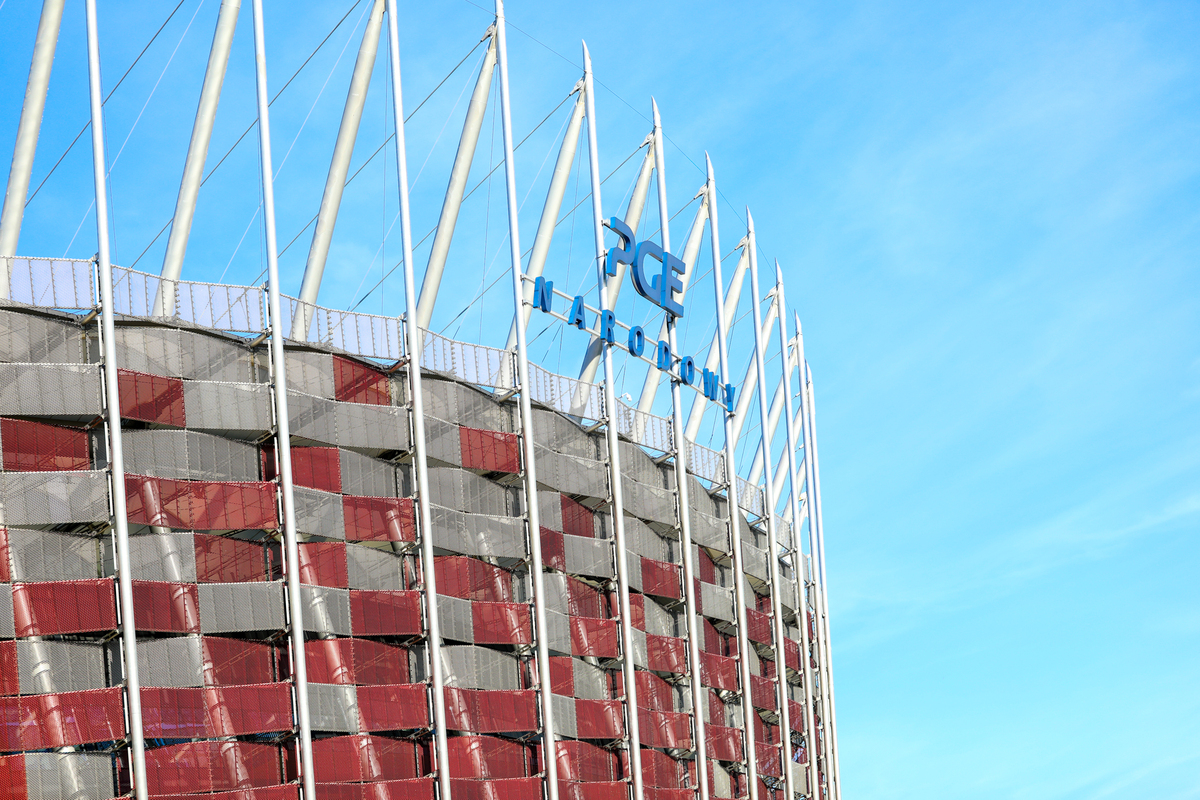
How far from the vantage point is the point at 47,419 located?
40562 mm

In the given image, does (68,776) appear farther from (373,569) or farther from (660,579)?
(660,579)

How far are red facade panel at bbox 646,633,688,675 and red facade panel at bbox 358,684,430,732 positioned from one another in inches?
548

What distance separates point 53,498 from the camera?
130 feet

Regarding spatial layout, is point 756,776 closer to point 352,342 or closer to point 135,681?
point 352,342

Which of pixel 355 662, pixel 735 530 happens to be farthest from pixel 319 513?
pixel 735 530

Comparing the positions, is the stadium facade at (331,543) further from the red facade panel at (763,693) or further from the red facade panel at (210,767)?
the red facade panel at (763,693)

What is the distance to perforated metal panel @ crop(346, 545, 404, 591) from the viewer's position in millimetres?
45438

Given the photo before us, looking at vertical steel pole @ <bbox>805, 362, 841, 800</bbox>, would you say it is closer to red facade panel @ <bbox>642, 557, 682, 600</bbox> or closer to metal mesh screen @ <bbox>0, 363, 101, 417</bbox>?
red facade panel @ <bbox>642, 557, 682, 600</bbox>

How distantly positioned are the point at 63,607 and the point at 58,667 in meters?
1.53

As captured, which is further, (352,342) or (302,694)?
(352,342)

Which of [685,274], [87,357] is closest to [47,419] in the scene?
[87,357]

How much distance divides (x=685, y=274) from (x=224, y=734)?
32.6 metres

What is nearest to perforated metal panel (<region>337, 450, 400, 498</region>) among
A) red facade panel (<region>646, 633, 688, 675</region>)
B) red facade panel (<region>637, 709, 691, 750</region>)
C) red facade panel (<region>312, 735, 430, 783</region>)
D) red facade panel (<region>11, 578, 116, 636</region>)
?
red facade panel (<region>312, 735, 430, 783</region>)

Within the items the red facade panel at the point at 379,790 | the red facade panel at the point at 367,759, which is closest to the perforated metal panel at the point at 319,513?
the red facade panel at the point at 367,759
